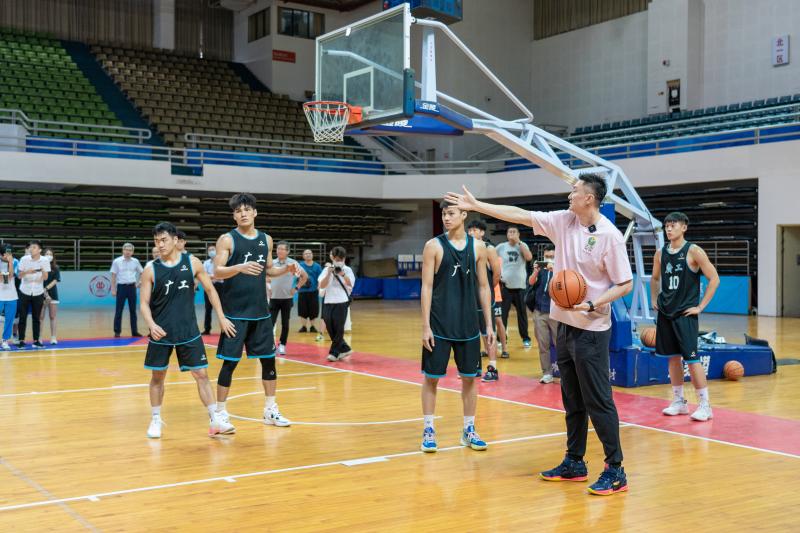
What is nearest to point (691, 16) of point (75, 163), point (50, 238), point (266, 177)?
point (266, 177)

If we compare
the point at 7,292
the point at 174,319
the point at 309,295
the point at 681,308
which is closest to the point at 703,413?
the point at 681,308

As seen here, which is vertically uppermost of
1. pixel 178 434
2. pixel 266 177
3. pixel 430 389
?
pixel 266 177

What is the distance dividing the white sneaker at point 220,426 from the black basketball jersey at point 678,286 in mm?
4029

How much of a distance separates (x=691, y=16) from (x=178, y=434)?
22211 mm

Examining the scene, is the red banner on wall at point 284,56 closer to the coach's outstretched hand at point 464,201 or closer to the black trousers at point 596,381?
the coach's outstretched hand at point 464,201

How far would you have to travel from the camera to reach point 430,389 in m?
6.27

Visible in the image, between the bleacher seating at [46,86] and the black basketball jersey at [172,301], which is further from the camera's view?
the bleacher seating at [46,86]

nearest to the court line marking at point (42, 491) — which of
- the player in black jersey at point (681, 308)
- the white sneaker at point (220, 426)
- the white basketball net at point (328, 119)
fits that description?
the white sneaker at point (220, 426)

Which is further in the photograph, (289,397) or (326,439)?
(289,397)

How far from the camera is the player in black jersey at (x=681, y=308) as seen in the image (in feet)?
24.6

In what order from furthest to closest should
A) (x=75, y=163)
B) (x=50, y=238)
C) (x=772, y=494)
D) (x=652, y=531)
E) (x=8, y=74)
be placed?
(x=8, y=74)
(x=50, y=238)
(x=75, y=163)
(x=772, y=494)
(x=652, y=531)

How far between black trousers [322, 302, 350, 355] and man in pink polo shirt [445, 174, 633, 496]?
647cm

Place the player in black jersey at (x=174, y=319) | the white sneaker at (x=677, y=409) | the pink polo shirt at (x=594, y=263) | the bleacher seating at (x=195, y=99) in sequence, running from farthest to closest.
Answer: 1. the bleacher seating at (x=195, y=99)
2. the white sneaker at (x=677, y=409)
3. the player in black jersey at (x=174, y=319)
4. the pink polo shirt at (x=594, y=263)

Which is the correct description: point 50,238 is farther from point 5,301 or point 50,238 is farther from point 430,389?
point 430,389
